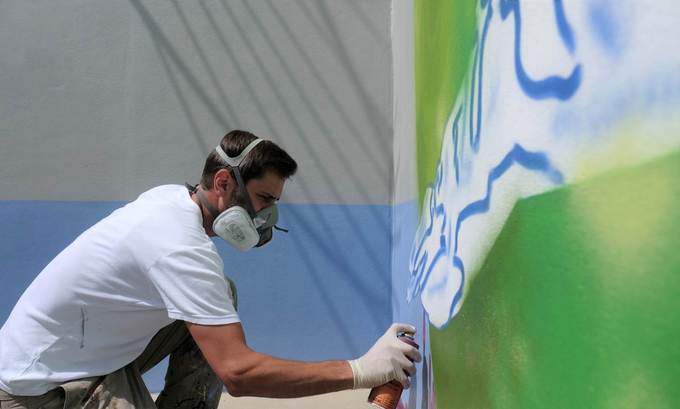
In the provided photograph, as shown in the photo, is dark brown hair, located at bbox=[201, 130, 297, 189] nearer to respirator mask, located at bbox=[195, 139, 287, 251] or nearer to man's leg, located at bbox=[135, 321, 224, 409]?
respirator mask, located at bbox=[195, 139, 287, 251]

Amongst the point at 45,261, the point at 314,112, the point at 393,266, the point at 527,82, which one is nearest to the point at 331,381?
the point at 527,82

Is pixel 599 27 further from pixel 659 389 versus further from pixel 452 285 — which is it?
pixel 452 285

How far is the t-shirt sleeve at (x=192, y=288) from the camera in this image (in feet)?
6.23

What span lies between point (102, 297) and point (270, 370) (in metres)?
0.61

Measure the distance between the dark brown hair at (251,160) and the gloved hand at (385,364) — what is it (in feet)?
2.25

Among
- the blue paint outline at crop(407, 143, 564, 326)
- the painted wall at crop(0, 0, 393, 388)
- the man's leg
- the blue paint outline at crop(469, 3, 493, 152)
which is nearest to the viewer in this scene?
the blue paint outline at crop(407, 143, 564, 326)

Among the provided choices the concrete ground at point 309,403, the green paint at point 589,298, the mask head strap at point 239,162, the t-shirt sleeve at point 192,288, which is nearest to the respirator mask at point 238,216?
the mask head strap at point 239,162

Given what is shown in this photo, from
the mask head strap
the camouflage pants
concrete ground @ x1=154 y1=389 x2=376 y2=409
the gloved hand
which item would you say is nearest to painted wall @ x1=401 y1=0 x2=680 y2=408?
the gloved hand

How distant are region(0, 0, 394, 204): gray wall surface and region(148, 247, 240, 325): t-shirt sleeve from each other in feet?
8.19

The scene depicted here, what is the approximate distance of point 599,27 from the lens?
108 cm

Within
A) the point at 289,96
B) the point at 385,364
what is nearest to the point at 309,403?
the point at 289,96

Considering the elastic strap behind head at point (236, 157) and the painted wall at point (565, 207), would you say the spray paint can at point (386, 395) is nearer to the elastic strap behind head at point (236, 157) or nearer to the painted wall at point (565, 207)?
the painted wall at point (565, 207)

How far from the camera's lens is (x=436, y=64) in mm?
2506

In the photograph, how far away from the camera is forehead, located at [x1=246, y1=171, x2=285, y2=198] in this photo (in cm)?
231
